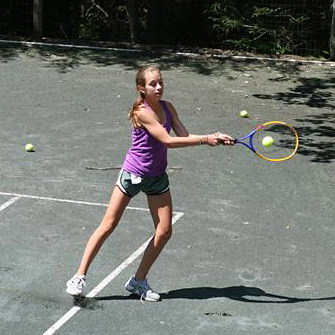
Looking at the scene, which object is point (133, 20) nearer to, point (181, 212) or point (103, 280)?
point (181, 212)

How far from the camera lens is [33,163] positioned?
40.7ft

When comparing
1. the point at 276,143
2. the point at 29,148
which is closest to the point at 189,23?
the point at 276,143

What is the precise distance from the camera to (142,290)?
315 inches

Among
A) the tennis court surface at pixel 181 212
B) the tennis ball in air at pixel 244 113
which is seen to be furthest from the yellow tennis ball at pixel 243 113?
the tennis court surface at pixel 181 212

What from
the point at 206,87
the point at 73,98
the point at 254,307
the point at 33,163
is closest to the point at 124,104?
the point at 73,98

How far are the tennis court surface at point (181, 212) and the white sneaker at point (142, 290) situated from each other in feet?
0.25

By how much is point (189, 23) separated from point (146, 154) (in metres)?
14.2

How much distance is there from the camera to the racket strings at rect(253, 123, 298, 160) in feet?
43.2

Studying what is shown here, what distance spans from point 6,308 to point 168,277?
1.67m

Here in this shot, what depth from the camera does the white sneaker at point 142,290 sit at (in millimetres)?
7977

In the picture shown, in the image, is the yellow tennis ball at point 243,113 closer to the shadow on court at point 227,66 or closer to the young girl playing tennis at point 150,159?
the shadow on court at point 227,66

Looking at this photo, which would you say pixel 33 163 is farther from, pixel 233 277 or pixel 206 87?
pixel 206 87

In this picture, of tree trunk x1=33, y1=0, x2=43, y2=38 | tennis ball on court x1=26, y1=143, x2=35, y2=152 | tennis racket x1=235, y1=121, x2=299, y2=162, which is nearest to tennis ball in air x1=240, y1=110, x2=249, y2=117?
tennis racket x1=235, y1=121, x2=299, y2=162

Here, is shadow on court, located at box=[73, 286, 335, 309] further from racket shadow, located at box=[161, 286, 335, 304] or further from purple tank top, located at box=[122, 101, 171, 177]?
purple tank top, located at box=[122, 101, 171, 177]
